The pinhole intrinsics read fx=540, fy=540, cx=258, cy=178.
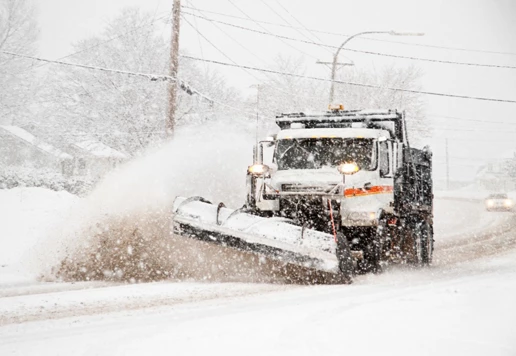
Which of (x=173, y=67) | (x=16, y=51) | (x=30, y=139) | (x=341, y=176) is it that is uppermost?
(x=16, y=51)

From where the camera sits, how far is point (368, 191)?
8562mm

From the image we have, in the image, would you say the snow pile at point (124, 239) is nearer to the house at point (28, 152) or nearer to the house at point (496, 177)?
the house at point (28, 152)

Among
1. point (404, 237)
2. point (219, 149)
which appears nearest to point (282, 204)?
point (404, 237)

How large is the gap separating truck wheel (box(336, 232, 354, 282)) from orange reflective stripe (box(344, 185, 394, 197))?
1.02 metres

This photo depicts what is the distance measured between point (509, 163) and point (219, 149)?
7818cm

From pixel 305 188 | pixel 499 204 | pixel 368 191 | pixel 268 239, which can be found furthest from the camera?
pixel 499 204

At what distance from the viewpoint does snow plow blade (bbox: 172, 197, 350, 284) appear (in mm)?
7348

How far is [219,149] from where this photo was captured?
1265cm

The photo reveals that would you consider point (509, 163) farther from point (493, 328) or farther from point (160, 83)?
point (493, 328)

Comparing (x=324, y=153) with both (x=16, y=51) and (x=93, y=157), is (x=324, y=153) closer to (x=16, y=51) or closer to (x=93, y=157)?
(x=16, y=51)

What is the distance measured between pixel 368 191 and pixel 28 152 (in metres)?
40.0

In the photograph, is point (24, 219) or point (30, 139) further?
point (30, 139)

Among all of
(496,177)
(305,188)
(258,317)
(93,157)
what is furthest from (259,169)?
(496,177)

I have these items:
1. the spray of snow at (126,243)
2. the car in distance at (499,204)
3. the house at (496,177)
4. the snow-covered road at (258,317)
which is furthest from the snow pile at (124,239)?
the house at (496,177)
